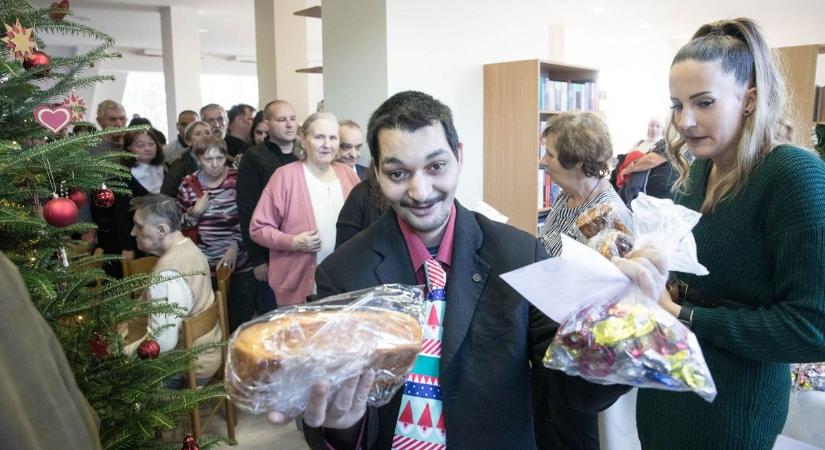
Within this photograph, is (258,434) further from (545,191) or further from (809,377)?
(545,191)

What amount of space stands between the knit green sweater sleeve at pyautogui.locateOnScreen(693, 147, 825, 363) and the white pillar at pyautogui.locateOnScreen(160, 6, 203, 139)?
28.0 feet

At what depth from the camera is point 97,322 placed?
1461 mm

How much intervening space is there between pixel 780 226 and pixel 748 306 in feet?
0.62

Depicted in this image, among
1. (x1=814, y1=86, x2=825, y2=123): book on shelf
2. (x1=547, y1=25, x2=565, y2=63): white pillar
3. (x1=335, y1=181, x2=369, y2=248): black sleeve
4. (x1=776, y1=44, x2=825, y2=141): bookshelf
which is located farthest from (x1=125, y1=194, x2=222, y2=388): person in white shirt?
(x1=547, y1=25, x2=565, y2=63): white pillar

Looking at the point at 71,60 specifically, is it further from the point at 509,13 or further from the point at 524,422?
the point at 509,13

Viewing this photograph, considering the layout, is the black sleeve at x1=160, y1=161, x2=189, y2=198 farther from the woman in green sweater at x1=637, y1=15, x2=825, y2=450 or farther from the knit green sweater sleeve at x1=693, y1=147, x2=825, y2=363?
the knit green sweater sleeve at x1=693, y1=147, x2=825, y2=363

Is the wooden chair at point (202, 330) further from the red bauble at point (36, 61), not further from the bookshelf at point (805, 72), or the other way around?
the bookshelf at point (805, 72)

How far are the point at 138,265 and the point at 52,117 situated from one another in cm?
169

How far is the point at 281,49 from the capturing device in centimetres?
665

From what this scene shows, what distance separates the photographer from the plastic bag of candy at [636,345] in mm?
842

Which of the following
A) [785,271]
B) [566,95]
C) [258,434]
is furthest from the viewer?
[566,95]

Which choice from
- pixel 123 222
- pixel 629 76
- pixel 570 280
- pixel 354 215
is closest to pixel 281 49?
pixel 123 222

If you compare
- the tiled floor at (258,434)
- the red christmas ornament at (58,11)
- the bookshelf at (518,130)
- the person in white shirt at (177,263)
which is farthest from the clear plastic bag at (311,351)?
the bookshelf at (518,130)

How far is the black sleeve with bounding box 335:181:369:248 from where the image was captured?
8.20 ft
